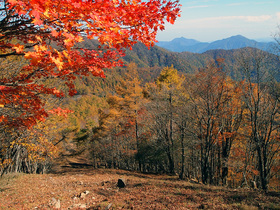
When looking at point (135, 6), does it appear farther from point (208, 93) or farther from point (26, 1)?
point (208, 93)

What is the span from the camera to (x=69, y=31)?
7.82 ft

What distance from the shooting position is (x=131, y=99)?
57.5 feet

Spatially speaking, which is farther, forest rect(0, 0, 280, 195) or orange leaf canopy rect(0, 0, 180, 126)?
forest rect(0, 0, 280, 195)

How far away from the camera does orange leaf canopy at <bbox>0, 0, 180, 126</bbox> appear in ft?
6.23

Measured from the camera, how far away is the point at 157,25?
300 centimetres

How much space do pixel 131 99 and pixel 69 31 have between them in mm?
15157

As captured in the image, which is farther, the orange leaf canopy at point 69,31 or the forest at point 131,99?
the forest at point 131,99

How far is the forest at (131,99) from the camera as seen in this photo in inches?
101

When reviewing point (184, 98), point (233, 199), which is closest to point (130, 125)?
point (184, 98)

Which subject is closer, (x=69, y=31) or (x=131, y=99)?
(x=69, y=31)

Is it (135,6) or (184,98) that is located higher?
(135,6)

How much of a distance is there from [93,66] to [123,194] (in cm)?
562

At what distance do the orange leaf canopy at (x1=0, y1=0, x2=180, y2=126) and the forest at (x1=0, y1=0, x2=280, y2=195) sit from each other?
19 mm

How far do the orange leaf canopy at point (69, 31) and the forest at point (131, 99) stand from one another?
2 cm
